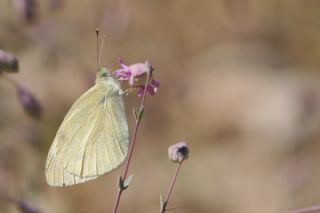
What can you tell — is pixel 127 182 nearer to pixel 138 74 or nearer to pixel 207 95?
pixel 138 74

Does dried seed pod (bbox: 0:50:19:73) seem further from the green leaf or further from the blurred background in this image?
the blurred background

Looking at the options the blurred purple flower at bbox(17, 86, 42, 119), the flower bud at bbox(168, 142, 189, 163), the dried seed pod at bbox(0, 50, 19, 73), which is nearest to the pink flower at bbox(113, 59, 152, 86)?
the flower bud at bbox(168, 142, 189, 163)

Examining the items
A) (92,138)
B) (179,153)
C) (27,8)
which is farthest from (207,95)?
(179,153)

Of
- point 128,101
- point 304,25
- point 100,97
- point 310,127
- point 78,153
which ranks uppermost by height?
point 304,25

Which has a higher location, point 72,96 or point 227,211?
point 72,96

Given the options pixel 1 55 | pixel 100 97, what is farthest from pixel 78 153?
pixel 1 55

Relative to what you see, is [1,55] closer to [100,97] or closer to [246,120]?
[100,97]

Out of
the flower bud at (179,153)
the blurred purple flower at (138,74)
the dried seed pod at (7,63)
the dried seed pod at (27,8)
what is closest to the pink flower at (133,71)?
the blurred purple flower at (138,74)
